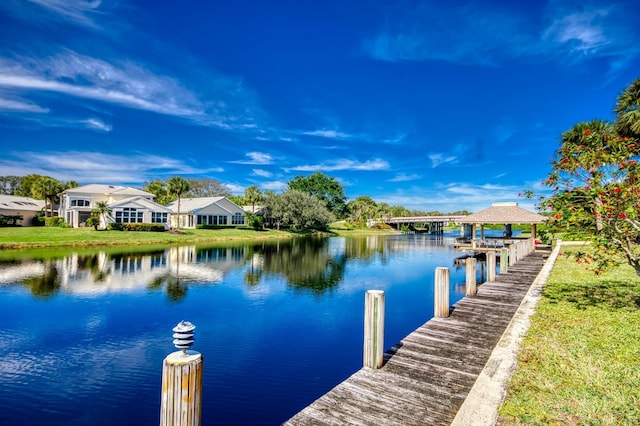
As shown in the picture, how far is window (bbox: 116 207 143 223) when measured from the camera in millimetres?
42562

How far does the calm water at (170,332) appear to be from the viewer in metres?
5.90

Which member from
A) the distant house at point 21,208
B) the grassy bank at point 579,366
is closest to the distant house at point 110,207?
the distant house at point 21,208

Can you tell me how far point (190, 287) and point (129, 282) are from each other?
300 centimetres

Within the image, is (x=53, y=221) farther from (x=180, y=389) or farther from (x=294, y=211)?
(x=180, y=389)

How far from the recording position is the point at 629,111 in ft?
70.8

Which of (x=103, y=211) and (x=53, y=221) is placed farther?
(x=53, y=221)

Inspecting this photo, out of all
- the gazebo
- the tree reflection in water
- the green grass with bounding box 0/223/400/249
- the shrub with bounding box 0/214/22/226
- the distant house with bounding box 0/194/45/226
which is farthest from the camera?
the distant house with bounding box 0/194/45/226

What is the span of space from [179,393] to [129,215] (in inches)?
1814

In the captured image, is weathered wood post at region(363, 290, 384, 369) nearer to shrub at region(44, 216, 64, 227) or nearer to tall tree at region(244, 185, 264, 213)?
shrub at region(44, 216, 64, 227)

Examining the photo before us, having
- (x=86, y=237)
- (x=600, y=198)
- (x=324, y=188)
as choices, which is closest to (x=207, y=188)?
(x=324, y=188)

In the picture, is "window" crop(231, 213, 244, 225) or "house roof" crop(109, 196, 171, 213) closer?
"house roof" crop(109, 196, 171, 213)

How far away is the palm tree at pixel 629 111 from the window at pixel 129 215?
46.5 meters

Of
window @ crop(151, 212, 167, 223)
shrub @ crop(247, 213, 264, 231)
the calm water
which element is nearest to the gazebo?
the calm water

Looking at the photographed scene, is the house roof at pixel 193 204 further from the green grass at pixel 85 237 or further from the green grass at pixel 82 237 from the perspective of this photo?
the green grass at pixel 82 237
